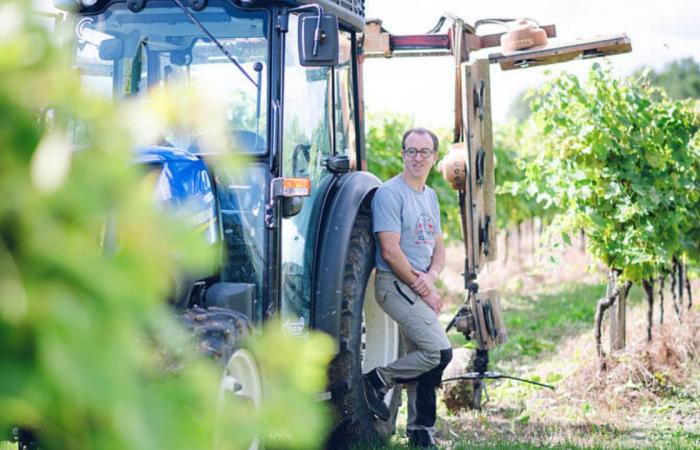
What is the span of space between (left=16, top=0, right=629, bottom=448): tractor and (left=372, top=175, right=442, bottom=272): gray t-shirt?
10 cm

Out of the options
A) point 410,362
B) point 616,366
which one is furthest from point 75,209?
point 616,366

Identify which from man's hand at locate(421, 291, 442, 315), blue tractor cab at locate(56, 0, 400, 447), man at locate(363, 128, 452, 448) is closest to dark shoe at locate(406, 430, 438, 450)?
man at locate(363, 128, 452, 448)

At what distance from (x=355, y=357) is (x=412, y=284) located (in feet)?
1.89

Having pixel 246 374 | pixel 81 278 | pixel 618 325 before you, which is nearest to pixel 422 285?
pixel 246 374

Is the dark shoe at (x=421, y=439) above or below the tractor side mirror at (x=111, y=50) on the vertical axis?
below

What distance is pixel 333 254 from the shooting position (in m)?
5.13

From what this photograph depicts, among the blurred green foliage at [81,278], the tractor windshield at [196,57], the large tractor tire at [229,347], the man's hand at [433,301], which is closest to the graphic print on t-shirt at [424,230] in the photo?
the man's hand at [433,301]

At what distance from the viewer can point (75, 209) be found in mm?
1022

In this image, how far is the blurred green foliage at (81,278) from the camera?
3.15 feet

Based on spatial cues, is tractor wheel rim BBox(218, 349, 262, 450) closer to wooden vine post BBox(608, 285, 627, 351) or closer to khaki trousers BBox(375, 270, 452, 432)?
khaki trousers BBox(375, 270, 452, 432)

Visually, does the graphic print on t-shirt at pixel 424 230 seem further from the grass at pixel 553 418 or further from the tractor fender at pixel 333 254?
the grass at pixel 553 418

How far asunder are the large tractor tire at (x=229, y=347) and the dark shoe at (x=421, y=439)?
6.29 feet

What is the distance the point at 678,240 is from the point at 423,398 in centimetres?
361

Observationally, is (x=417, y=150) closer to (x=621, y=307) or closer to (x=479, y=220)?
(x=479, y=220)
